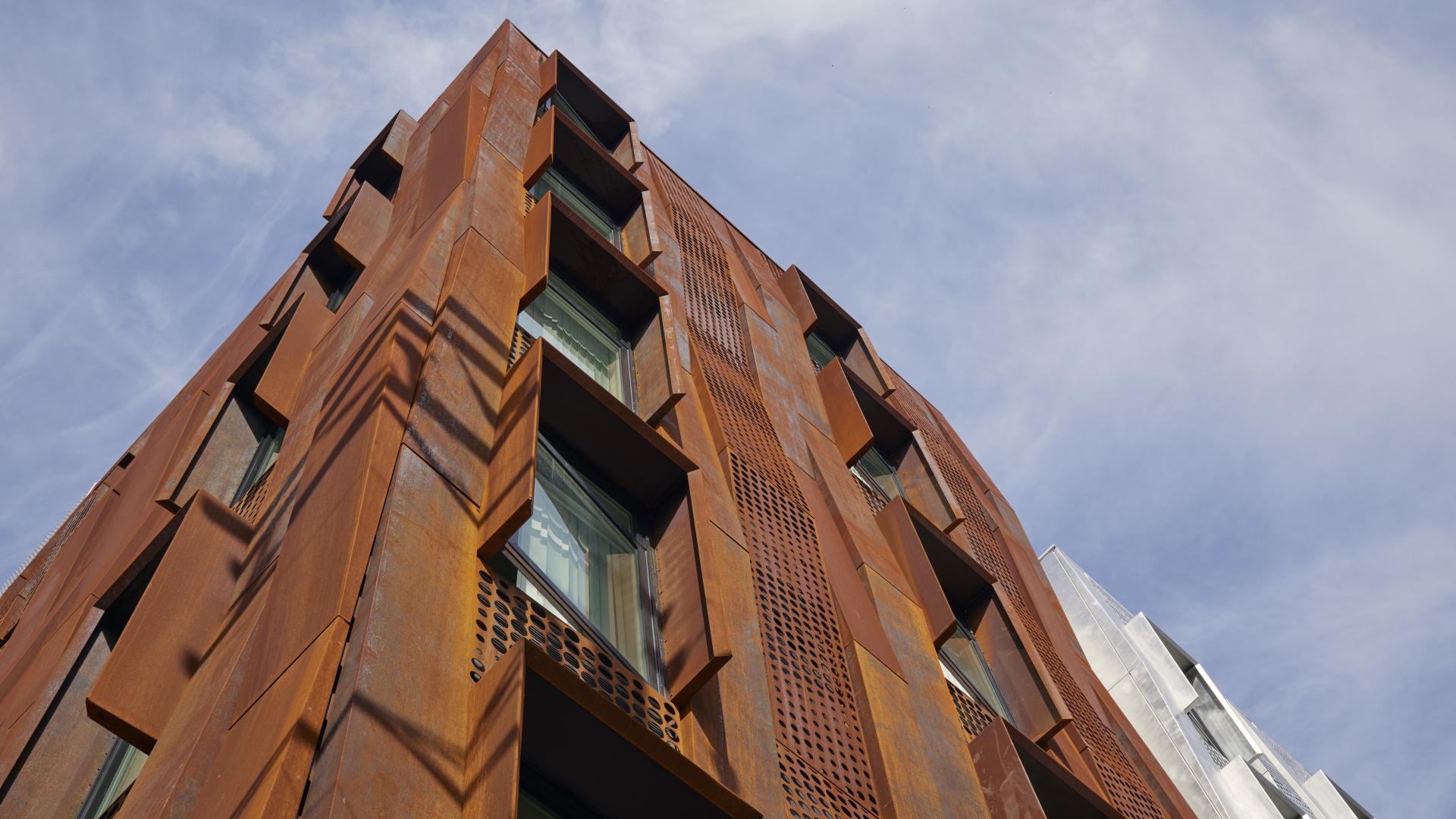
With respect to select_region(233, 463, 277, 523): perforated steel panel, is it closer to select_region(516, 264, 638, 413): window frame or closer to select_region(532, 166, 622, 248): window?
select_region(516, 264, 638, 413): window frame

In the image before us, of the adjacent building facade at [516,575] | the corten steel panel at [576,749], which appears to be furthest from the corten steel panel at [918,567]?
the corten steel panel at [576,749]

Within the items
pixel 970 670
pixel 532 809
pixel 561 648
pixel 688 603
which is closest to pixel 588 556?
pixel 688 603

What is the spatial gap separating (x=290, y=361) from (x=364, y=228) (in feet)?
10.3

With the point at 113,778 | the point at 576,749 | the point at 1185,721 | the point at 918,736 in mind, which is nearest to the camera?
the point at 576,749

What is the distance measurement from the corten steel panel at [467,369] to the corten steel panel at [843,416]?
6.73m

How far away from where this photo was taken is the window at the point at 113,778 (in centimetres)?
946

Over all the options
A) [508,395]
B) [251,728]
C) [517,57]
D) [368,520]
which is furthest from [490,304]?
[517,57]

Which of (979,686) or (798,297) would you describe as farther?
(798,297)

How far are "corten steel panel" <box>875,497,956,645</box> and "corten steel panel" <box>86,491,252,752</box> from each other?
7.48 m

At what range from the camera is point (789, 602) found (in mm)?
11820

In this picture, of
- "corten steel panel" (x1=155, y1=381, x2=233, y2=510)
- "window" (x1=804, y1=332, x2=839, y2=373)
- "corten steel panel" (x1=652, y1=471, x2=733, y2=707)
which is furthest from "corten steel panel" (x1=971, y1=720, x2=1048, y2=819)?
"window" (x1=804, y1=332, x2=839, y2=373)

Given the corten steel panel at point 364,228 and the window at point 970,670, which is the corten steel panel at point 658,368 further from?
the window at point 970,670

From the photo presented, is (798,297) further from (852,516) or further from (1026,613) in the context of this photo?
(852,516)

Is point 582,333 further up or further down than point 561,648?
further up
